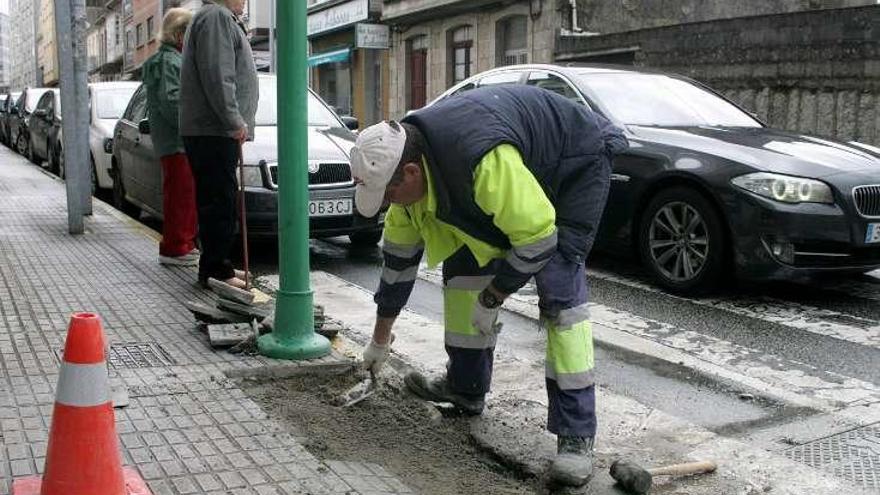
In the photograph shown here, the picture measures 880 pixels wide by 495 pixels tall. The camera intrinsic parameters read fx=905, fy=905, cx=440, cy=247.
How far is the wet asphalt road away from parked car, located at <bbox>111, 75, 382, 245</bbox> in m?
0.38

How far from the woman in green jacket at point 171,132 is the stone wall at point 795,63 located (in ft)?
31.2

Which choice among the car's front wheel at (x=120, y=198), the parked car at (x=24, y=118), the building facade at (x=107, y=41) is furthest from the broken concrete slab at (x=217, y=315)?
the building facade at (x=107, y=41)

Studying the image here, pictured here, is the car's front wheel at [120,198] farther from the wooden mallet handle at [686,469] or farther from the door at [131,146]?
the wooden mallet handle at [686,469]

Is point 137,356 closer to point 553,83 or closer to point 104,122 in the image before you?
point 553,83

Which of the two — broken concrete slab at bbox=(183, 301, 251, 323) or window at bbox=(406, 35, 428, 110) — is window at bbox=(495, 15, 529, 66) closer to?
window at bbox=(406, 35, 428, 110)

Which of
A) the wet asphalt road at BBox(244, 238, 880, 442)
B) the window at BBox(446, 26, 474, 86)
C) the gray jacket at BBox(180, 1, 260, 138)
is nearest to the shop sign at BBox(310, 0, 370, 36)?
the window at BBox(446, 26, 474, 86)

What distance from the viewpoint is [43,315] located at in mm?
4934

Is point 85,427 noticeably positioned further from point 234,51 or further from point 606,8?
point 606,8

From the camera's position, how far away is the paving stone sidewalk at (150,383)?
A: 9.70 feet

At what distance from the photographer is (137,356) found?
427 centimetres

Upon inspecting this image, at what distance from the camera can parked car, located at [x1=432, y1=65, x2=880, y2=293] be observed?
19.0 feet

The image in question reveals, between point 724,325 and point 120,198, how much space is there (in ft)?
22.9

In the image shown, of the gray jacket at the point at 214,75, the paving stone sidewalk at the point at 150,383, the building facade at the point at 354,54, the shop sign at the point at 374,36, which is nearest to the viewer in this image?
the paving stone sidewalk at the point at 150,383

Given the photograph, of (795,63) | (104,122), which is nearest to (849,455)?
(104,122)
